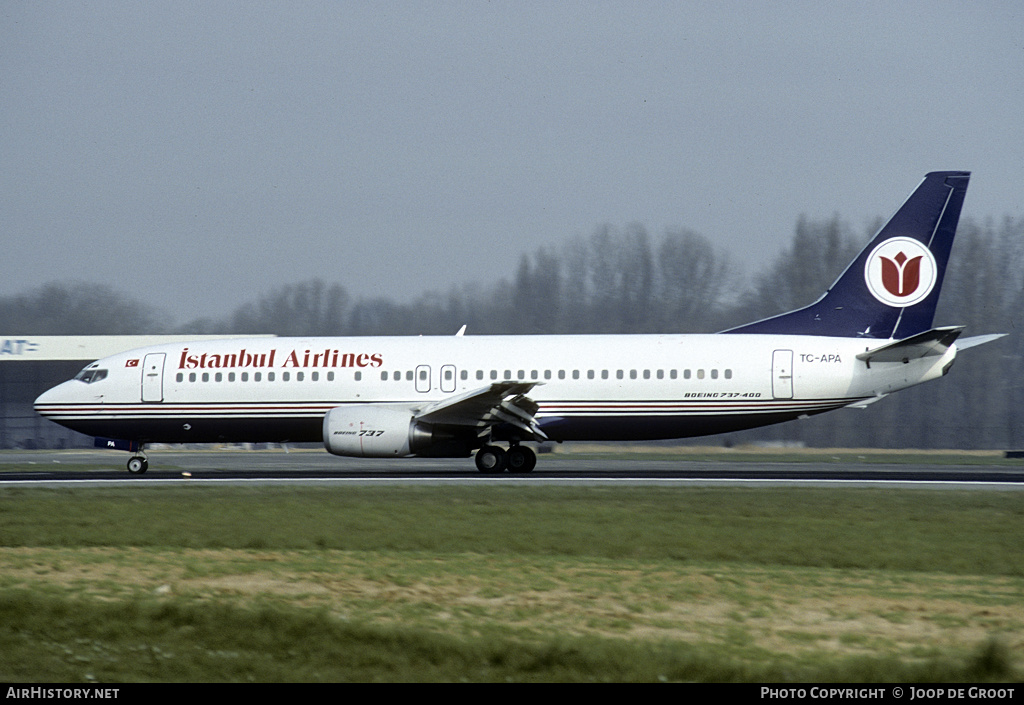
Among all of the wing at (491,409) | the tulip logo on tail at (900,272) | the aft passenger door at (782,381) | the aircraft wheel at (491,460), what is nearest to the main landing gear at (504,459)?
the aircraft wheel at (491,460)

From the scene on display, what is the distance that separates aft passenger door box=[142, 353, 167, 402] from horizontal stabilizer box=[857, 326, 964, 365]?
56.9 ft

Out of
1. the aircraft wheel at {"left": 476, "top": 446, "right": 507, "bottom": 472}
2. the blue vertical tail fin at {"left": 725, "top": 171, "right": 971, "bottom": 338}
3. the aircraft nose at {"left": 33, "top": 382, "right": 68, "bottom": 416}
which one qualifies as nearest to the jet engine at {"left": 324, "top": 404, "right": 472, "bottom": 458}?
the aircraft wheel at {"left": 476, "top": 446, "right": 507, "bottom": 472}

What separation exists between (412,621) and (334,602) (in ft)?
3.73

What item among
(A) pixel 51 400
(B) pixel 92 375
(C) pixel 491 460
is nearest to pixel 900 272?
(C) pixel 491 460

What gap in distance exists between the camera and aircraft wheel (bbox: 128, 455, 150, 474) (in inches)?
1056

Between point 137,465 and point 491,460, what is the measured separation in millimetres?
9199

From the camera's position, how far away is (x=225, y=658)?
830 cm

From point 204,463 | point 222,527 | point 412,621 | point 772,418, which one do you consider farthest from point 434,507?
point 204,463

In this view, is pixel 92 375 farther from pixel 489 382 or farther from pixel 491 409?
pixel 491 409

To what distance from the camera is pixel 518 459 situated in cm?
2547

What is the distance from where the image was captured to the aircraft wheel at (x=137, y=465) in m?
26.8

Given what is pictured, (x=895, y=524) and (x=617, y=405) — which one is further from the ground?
(x=617, y=405)

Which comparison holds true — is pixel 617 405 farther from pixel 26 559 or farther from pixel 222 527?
pixel 26 559

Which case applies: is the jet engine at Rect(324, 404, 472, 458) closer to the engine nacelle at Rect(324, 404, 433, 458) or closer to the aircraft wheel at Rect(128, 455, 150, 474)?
the engine nacelle at Rect(324, 404, 433, 458)
